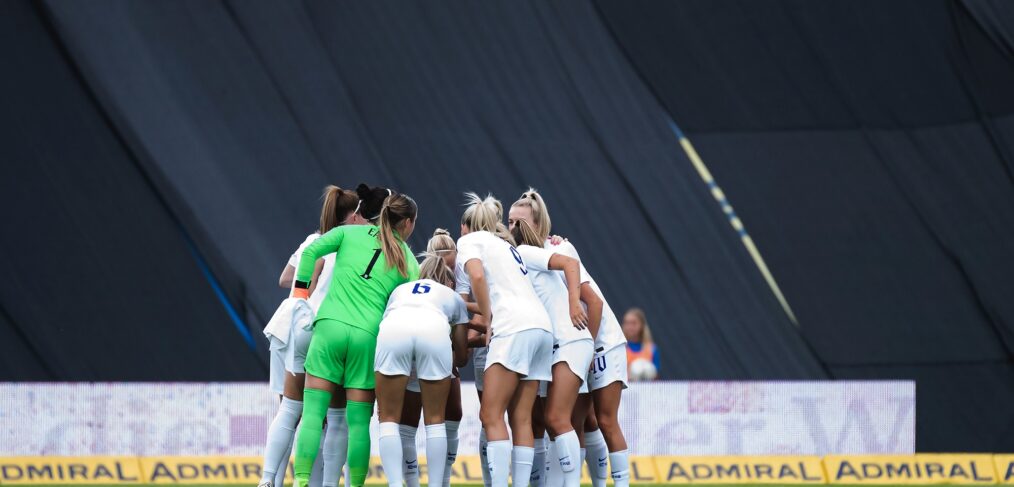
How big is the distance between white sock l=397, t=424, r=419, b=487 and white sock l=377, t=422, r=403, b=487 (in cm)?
47

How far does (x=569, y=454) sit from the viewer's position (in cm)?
620

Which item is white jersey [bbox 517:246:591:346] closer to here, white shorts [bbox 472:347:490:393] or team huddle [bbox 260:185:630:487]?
team huddle [bbox 260:185:630:487]

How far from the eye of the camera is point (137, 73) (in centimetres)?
1141

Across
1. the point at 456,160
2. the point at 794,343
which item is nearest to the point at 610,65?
the point at 456,160

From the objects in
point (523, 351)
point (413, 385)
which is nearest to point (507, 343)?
point (523, 351)

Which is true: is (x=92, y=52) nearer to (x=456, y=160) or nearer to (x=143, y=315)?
(x=143, y=315)

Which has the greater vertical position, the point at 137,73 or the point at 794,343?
the point at 137,73

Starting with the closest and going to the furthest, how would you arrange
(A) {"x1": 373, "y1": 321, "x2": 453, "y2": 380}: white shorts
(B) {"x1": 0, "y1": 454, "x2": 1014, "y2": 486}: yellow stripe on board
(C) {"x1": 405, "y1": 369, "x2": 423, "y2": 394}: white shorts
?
1. (A) {"x1": 373, "y1": 321, "x2": 453, "y2": 380}: white shorts
2. (C) {"x1": 405, "y1": 369, "x2": 423, "y2": 394}: white shorts
3. (B) {"x1": 0, "y1": 454, "x2": 1014, "y2": 486}: yellow stripe on board

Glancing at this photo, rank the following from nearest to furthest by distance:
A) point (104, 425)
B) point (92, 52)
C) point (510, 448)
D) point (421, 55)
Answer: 1. point (510, 448)
2. point (104, 425)
3. point (92, 52)
4. point (421, 55)

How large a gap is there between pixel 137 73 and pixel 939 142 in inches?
302

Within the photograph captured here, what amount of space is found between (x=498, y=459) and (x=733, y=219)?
23.5 ft

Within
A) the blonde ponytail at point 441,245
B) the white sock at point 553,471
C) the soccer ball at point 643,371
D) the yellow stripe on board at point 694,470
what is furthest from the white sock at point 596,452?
the soccer ball at point 643,371

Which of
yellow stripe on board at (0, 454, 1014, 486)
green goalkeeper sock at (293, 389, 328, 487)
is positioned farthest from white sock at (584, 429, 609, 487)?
yellow stripe on board at (0, 454, 1014, 486)

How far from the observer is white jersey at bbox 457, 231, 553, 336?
6.17 m
